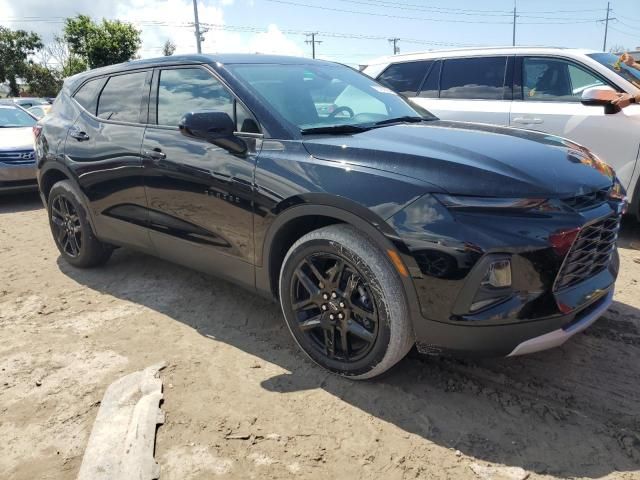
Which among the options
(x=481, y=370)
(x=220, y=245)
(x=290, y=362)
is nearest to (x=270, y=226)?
(x=220, y=245)

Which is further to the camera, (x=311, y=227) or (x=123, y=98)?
(x=123, y=98)

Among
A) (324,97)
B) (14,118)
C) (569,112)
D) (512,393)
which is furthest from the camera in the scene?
(14,118)

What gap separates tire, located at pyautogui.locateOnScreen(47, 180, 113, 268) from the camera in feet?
14.2

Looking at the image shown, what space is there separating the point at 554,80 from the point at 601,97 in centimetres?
66

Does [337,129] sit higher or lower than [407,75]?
lower

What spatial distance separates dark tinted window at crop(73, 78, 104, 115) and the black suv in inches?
13.9

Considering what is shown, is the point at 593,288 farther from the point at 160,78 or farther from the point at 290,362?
the point at 160,78

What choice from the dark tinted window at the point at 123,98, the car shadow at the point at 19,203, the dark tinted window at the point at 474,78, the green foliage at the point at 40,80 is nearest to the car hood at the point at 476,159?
the dark tinted window at the point at 123,98

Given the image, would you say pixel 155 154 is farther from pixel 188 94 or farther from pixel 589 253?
pixel 589 253

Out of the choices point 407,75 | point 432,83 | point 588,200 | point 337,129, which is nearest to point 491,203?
point 588,200

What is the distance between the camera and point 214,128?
2875mm

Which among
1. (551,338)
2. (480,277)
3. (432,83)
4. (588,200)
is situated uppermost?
(432,83)

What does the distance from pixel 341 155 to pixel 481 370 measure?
1.37m

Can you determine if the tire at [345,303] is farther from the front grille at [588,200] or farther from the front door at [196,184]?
the front grille at [588,200]
